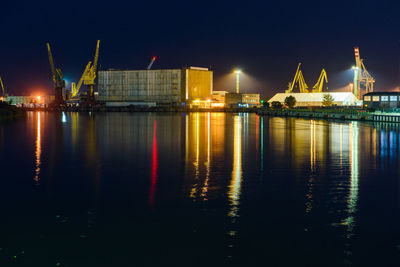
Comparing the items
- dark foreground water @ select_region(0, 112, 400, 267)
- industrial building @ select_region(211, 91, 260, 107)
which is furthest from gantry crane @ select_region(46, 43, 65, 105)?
dark foreground water @ select_region(0, 112, 400, 267)

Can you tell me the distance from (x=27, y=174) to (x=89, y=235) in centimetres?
895

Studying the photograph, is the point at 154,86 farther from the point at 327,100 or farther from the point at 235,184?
the point at 235,184

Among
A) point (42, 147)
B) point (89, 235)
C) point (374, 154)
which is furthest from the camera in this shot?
point (42, 147)

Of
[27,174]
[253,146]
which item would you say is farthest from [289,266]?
[253,146]

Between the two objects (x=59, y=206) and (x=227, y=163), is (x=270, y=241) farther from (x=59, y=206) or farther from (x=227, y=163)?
(x=227, y=163)

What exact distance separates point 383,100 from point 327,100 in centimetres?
4715

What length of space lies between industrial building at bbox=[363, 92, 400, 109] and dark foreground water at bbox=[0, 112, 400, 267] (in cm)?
7357

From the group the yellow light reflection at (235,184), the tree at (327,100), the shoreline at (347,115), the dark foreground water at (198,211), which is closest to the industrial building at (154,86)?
the tree at (327,100)

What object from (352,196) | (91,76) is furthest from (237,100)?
(352,196)

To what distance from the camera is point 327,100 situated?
456 ft

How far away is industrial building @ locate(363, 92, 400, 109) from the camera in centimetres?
9050

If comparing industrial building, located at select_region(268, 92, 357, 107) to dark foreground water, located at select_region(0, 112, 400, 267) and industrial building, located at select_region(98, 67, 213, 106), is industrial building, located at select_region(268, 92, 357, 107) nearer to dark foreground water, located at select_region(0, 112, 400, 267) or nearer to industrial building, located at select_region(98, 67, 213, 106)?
industrial building, located at select_region(98, 67, 213, 106)

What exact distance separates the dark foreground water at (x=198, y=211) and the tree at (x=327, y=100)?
115808 mm

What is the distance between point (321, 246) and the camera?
366 inches
